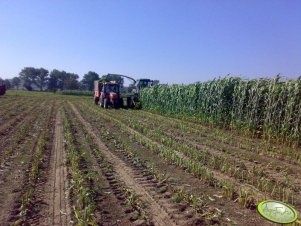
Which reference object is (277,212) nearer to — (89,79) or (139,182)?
(139,182)

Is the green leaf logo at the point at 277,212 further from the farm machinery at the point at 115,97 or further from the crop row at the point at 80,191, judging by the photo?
the farm machinery at the point at 115,97

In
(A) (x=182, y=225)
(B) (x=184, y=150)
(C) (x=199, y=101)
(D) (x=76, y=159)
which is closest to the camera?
(A) (x=182, y=225)

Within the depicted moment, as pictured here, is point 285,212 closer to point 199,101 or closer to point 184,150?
point 184,150

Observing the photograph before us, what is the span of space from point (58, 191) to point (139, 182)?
145 cm

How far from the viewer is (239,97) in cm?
1429

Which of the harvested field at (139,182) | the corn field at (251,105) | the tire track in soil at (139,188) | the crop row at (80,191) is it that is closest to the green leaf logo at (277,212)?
the harvested field at (139,182)

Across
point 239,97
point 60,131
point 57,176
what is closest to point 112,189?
point 57,176

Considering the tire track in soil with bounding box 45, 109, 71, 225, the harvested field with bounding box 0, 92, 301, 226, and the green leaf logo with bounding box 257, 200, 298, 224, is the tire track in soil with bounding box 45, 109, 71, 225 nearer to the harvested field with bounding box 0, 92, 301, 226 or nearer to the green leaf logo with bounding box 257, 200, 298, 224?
the harvested field with bounding box 0, 92, 301, 226

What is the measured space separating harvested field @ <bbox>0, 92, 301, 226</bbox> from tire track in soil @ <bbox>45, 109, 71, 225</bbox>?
0.05 ft

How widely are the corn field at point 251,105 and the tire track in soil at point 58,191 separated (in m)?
7.22

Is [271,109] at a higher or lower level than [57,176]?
higher

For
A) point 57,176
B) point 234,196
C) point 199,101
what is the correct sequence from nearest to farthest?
point 234,196 < point 57,176 < point 199,101

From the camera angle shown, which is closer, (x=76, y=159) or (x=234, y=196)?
(x=234, y=196)

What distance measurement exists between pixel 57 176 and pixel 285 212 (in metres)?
4.49
